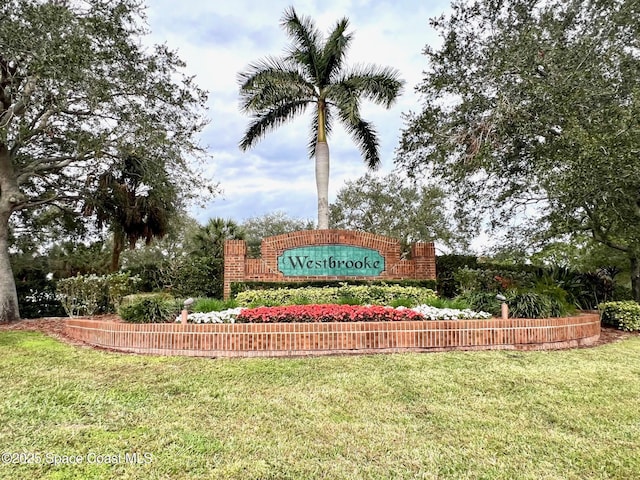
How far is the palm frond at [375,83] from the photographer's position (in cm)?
1096

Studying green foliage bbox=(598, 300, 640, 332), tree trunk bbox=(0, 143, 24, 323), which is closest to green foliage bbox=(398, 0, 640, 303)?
green foliage bbox=(598, 300, 640, 332)

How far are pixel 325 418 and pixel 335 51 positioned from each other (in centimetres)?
1046

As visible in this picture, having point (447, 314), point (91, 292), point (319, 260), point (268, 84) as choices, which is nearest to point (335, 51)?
point (268, 84)

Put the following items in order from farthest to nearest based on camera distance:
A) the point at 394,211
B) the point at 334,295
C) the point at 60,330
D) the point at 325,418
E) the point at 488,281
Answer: the point at 394,211
the point at 488,281
the point at 334,295
the point at 60,330
the point at 325,418

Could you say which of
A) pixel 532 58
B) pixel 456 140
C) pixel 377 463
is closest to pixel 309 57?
pixel 456 140

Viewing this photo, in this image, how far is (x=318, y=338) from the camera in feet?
15.9

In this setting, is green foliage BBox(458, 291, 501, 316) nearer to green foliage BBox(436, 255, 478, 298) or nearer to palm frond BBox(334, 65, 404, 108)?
green foliage BBox(436, 255, 478, 298)

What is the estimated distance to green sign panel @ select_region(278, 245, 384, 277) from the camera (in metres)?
9.45

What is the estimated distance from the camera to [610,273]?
10.7 metres

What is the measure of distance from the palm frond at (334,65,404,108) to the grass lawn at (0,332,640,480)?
8.37 m

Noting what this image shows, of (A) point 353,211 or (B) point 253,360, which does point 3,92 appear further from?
(A) point 353,211

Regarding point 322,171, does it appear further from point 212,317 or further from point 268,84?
point 212,317

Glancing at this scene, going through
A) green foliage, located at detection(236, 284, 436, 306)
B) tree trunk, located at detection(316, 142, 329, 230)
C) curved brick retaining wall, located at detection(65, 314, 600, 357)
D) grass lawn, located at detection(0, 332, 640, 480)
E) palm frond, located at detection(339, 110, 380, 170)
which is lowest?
grass lawn, located at detection(0, 332, 640, 480)

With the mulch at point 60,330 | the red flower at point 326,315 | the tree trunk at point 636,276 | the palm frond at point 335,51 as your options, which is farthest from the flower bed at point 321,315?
the palm frond at point 335,51
